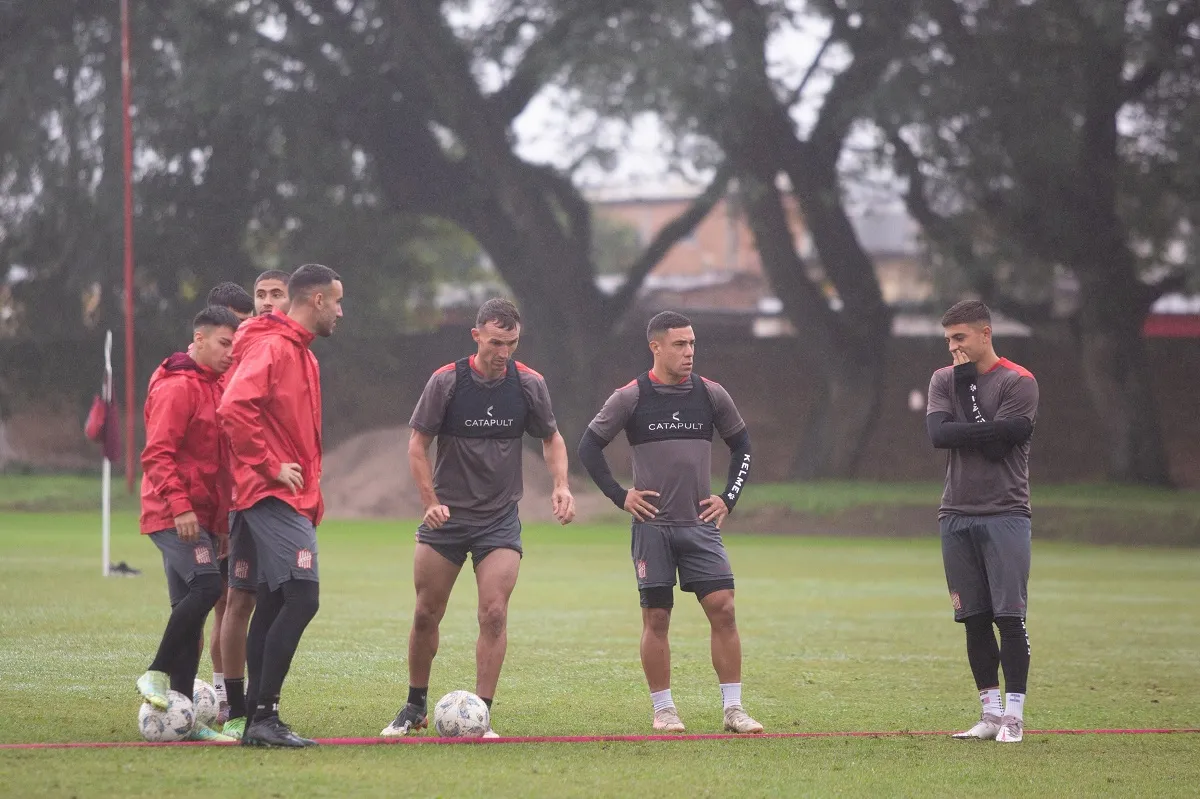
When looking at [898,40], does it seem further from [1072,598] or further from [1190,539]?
[1072,598]

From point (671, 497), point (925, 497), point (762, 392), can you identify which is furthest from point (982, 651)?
point (762, 392)

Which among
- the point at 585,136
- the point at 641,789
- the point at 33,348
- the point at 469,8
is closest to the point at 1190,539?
the point at 585,136

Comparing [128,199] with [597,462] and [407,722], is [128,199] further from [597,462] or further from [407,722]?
[407,722]

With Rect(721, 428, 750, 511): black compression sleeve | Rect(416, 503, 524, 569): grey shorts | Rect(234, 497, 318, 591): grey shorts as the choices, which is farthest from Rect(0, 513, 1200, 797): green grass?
Rect(721, 428, 750, 511): black compression sleeve

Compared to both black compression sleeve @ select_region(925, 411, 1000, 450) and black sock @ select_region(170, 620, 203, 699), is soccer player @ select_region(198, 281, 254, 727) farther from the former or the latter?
black compression sleeve @ select_region(925, 411, 1000, 450)

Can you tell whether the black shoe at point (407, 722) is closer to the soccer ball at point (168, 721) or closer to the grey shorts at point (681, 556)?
the soccer ball at point (168, 721)

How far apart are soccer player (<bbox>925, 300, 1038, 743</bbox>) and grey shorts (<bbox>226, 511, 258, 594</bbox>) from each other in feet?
12.2

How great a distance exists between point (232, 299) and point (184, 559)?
1.70 meters

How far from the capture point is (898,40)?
32344 mm

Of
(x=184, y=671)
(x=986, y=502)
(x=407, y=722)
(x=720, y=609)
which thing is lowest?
(x=407, y=722)

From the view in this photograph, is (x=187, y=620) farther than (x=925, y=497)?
No

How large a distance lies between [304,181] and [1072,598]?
76.1 feet

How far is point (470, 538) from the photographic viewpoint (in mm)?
8766

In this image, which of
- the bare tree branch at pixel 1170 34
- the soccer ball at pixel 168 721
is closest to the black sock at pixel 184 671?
the soccer ball at pixel 168 721
